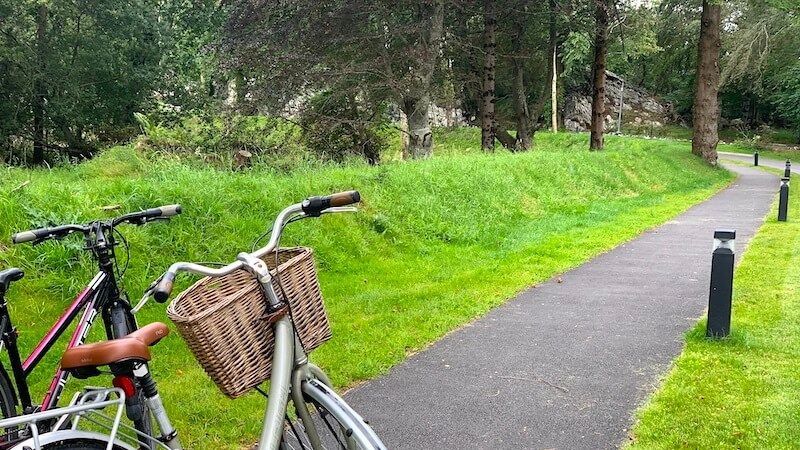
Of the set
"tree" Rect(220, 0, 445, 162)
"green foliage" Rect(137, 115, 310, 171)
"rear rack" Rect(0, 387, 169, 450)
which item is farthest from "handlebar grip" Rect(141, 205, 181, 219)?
"tree" Rect(220, 0, 445, 162)

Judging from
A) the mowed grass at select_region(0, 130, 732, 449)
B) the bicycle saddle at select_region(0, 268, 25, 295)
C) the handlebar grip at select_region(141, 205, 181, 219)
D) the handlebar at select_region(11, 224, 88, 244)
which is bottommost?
the mowed grass at select_region(0, 130, 732, 449)

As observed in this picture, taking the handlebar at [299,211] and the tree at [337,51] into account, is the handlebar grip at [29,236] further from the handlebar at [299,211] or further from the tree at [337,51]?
the tree at [337,51]

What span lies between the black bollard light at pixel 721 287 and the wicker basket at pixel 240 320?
162 inches

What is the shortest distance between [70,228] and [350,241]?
18.1ft

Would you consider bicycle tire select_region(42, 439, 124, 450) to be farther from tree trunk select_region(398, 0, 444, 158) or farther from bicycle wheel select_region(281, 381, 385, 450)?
tree trunk select_region(398, 0, 444, 158)

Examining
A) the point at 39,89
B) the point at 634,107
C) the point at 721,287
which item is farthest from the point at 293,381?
the point at 634,107

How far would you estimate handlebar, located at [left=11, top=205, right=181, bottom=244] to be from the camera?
310cm

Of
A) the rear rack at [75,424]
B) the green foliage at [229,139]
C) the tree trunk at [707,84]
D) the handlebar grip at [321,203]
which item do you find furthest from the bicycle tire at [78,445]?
the tree trunk at [707,84]

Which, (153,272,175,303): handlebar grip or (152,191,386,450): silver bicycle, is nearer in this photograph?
(153,272,175,303): handlebar grip

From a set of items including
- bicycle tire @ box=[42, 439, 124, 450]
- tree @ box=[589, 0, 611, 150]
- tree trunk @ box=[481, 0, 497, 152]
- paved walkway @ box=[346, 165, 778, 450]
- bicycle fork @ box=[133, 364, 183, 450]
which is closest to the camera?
bicycle tire @ box=[42, 439, 124, 450]

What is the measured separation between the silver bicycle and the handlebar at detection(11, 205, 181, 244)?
3.42ft

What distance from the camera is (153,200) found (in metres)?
7.27

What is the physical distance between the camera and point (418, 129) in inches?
654

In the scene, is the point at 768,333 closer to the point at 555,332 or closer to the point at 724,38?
the point at 555,332
